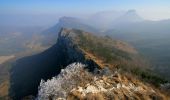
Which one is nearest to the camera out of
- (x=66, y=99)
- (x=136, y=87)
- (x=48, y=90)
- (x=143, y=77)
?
(x=66, y=99)

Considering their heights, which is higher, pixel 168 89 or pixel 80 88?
pixel 80 88

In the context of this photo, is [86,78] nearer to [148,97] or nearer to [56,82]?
[56,82]

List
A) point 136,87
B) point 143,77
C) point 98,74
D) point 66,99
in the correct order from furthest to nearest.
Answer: point 143,77, point 98,74, point 136,87, point 66,99

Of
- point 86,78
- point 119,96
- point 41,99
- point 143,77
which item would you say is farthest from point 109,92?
point 143,77

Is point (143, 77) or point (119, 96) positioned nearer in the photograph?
point (119, 96)

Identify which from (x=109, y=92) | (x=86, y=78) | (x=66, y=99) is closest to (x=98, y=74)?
Result: (x=86, y=78)

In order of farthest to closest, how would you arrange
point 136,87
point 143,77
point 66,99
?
point 143,77 < point 136,87 < point 66,99

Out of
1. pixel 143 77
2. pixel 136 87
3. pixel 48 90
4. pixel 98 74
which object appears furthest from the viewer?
pixel 143 77

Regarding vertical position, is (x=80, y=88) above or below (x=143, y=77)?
above

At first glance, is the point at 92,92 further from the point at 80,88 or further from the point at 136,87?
the point at 136,87
